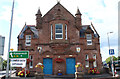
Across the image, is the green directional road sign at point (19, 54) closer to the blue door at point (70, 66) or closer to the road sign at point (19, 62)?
the road sign at point (19, 62)

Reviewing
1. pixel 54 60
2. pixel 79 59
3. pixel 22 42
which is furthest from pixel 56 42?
pixel 22 42

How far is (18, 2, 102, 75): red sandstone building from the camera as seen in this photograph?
21281 millimetres

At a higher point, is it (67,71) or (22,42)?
(22,42)

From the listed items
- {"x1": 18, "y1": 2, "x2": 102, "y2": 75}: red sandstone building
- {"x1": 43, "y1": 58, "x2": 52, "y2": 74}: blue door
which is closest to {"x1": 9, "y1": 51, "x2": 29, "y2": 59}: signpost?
{"x1": 18, "y1": 2, "x2": 102, "y2": 75}: red sandstone building

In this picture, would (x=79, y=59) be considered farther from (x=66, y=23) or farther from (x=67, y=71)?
(x=66, y=23)

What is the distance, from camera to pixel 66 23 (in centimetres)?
2189

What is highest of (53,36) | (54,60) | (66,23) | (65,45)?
(66,23)

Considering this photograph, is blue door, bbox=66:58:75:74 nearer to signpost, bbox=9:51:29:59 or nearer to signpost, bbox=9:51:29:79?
signpost, bbox=9:51:29:79

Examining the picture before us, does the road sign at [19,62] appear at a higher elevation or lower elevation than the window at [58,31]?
lower

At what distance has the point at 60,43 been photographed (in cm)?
2080

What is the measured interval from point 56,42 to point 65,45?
1607 mm

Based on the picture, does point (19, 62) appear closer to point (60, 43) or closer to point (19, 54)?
point (19, 54)

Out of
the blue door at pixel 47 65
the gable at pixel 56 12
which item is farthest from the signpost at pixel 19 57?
the gable at pixel 56 12

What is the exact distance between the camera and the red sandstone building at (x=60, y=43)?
21281 millimetres
